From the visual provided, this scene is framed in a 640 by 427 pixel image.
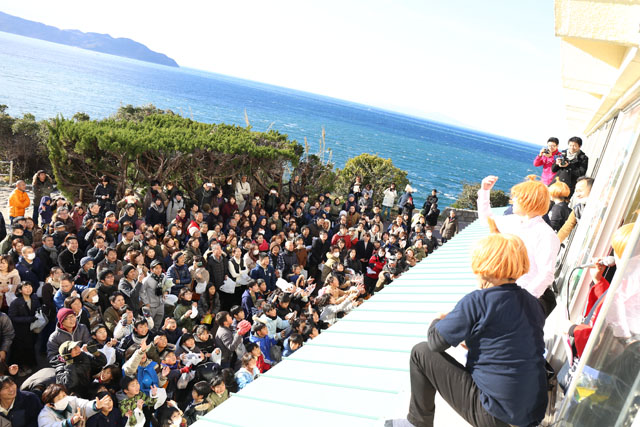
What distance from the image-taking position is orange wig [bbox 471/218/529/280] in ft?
7.40

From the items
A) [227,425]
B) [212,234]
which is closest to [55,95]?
[212,234]

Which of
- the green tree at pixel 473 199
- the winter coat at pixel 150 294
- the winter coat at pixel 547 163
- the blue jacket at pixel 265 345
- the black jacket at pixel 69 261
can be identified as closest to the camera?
the blue jacket at pixel 265 345

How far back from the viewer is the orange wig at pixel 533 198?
3.21 meters

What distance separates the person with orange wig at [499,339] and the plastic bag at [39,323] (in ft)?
21.2

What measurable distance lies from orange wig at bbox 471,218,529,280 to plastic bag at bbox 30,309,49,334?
264 inches

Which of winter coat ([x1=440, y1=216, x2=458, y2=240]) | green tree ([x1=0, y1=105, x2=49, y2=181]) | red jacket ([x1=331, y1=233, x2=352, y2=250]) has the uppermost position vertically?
winter coat ([x1=440, y1=216, x2=458, y2=240])

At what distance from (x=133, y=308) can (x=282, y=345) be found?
104 inches

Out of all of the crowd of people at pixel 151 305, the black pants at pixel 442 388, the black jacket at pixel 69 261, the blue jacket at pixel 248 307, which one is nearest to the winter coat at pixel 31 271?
the crowd of people at pixel 151 305

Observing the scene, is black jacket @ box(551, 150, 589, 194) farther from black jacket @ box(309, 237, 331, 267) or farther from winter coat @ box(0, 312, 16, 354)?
winter coat @ box(0, 312, 16, 354)

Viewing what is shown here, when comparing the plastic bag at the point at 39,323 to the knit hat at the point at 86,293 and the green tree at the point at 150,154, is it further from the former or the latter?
the green tree at the point at 150,154

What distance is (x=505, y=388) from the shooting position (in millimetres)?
2213

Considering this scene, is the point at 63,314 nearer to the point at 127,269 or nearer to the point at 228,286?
the point at 127,269

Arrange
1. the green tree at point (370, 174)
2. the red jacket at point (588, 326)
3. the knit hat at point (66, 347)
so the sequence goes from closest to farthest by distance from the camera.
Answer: the red jacket at point (588, 326), the knit hat at point (66, 347), the green tree at point (370, 174)

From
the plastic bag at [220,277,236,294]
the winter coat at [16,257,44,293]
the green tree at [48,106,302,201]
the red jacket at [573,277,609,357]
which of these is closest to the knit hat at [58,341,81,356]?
the winter coat at [16,257,44,293]
